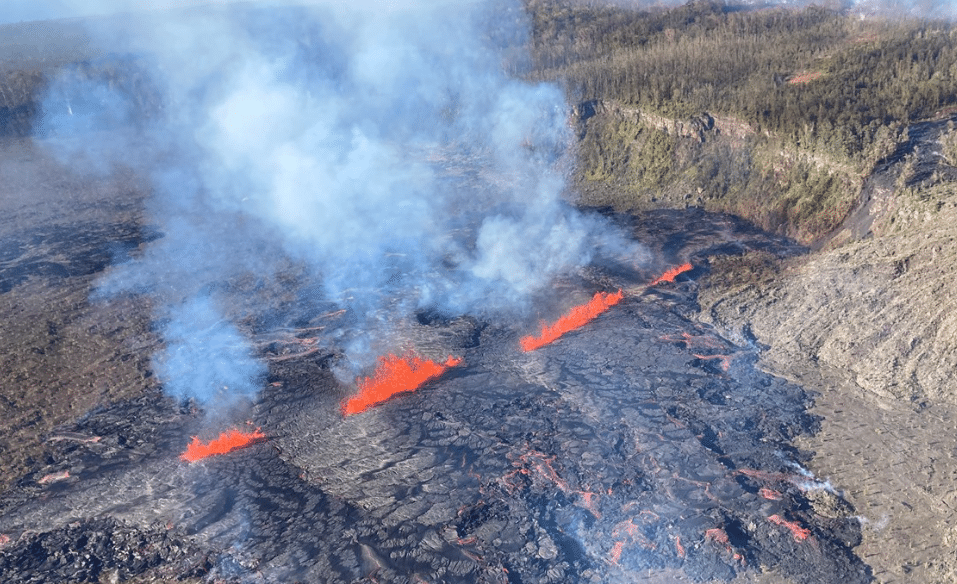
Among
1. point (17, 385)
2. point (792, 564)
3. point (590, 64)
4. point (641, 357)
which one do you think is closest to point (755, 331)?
point (641, 357)

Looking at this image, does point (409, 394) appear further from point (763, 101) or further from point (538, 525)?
point (763, 101)

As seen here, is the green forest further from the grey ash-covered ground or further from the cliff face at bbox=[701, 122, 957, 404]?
the grey ash-covered ground

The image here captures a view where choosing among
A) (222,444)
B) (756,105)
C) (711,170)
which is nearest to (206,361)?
(222,444)

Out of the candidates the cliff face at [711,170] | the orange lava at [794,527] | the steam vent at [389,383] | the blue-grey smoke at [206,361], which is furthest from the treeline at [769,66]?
the blue-grey smoke at [206,361]

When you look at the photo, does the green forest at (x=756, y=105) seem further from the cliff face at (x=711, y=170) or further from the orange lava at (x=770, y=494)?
the orange lava at (x=770, y=494)

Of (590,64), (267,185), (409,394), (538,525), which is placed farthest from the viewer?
(590,64)

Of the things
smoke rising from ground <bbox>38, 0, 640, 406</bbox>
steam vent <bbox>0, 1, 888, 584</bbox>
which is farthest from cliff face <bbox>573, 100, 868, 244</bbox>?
smoke rising from ground <bbox>38, 0, 640, 406</bbox>
